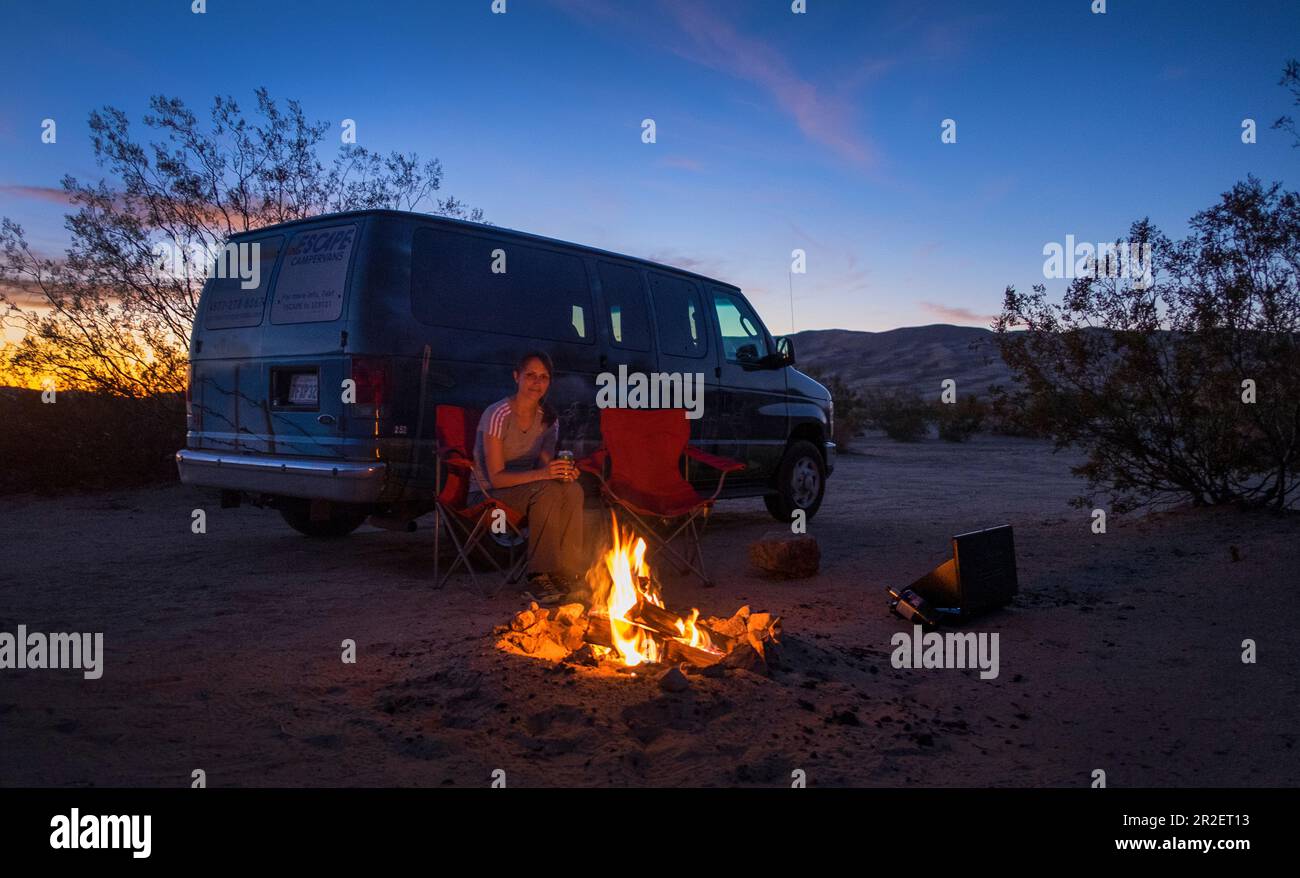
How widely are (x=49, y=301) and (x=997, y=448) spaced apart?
17909 mm

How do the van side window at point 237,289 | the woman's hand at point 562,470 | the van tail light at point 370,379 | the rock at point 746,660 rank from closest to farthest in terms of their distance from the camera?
the rock at point 746,660 < the woman's hand at point 562,470 < the van tail light at point 370,379 < the van side window at point 237,289

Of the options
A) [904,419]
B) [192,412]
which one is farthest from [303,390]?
[904,419]

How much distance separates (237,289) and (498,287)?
1723mm

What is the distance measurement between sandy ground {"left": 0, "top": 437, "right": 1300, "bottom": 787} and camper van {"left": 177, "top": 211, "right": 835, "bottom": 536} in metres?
0.66

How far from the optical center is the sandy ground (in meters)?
2.68

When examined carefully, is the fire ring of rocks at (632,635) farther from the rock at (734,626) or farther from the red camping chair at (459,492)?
the red camping chair at (459,492)

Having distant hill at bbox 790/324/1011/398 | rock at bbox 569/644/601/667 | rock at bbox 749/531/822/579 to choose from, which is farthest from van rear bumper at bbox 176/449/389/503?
distant hill at bbox 790/324/1011/398

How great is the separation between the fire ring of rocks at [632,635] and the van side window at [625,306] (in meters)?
2.98

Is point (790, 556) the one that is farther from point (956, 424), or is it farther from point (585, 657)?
point (956, 424)

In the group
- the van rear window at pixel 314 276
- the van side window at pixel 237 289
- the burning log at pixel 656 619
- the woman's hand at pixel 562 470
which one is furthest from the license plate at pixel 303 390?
the burning log at pixel 656 619

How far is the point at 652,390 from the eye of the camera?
6930 mm

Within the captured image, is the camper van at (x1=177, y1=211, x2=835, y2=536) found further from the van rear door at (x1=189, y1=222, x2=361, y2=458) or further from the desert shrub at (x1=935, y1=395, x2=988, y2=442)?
the desert shrub at (x1=935, y1=395, x2=988, y2=442)

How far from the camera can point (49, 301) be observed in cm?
957
